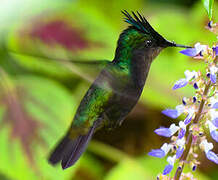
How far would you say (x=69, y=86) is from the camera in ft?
7.78

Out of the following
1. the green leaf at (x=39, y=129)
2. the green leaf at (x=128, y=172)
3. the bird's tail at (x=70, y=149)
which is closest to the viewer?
the bird's tail at (x=70, y=149)

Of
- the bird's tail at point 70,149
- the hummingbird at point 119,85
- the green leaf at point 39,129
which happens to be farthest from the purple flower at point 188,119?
the green leaf at point 39,129

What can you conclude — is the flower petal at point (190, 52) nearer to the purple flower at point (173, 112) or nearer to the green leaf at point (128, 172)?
the purple flower at point (173, 112)

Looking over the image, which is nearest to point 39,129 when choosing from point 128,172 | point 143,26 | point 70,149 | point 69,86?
point 128,172

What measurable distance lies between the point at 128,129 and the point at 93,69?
166 centimetres

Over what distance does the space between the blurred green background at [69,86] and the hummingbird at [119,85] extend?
519mm

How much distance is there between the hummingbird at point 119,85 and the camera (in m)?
0.76

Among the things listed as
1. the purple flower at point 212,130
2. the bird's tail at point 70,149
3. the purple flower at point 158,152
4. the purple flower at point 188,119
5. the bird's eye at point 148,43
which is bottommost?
the bird's tail at point 70,149

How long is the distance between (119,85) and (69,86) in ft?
5.17

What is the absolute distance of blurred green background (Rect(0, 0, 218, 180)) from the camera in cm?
167

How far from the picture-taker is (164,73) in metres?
2.00

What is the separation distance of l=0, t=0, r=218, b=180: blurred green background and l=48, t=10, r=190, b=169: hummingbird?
1.70 feet

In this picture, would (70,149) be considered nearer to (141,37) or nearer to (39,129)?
(141,37)

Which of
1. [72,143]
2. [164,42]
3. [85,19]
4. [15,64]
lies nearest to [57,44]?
[85,19]
